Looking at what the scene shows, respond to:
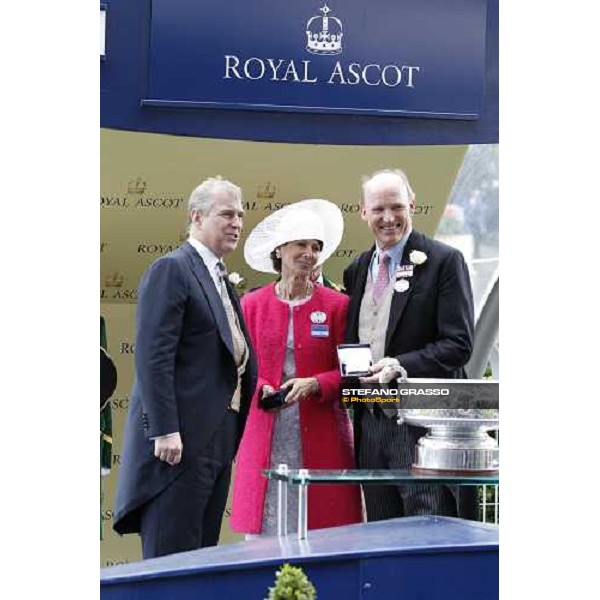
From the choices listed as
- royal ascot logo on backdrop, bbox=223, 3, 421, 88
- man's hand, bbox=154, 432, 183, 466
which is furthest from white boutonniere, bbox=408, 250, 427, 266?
man's hand, bbox=154, 432, 183, 466

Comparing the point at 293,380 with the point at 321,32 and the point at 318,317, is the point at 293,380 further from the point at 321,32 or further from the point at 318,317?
the point at 321,32

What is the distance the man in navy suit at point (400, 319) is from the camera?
4.20m

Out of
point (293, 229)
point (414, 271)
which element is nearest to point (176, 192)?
point (293, 229)

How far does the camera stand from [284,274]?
4.18 m

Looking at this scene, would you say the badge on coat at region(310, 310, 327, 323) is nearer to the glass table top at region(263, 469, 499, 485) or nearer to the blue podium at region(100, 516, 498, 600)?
the glass table top at region(263, 469, 499, 485)

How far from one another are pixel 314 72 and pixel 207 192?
46 centimetres

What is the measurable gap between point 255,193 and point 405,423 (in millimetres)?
791

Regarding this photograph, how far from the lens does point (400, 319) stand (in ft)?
13.8

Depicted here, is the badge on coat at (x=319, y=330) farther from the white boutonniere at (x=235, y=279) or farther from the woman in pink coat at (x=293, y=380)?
the white boutonniere at (x=235, y=279)

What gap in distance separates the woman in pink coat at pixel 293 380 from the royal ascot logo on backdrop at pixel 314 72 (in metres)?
0.36

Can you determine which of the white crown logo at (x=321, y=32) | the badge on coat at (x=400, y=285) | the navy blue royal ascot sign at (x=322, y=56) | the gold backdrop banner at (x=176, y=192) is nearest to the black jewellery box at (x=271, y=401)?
the gold backdrop banner at (x=176, y=192)

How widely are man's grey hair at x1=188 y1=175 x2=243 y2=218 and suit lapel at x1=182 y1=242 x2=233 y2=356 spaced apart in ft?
0.36
